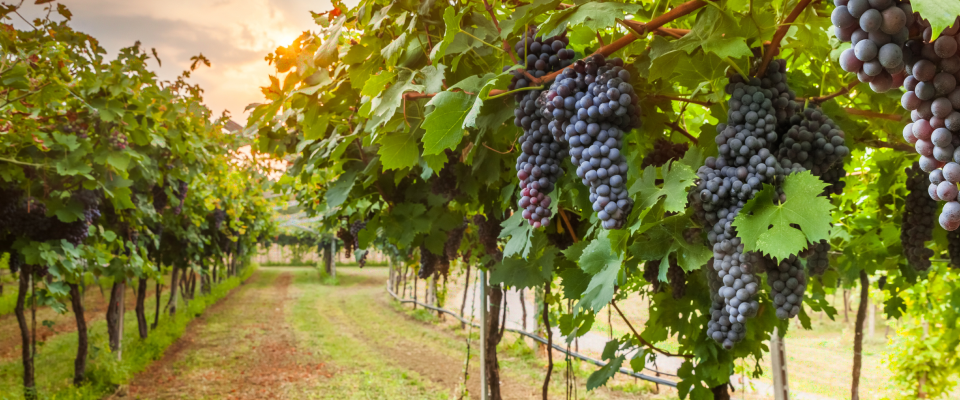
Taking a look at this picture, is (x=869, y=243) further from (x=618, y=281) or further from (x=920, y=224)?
(x=618, y=281)

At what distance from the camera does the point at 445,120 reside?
120 cm

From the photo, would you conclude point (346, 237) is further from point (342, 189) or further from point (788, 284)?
point (788, 284)

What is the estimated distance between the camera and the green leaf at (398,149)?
62.2 inches

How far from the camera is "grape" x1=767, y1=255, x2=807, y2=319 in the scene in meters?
1.04

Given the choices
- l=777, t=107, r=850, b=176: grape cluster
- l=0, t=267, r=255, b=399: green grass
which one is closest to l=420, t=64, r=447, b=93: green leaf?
l=777, t=107, r=850, b=176: grape cluster

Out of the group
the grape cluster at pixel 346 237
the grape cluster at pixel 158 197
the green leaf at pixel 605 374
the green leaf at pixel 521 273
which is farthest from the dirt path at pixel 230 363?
the green leaf at pixel 521 273

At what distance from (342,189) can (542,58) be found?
1.40m

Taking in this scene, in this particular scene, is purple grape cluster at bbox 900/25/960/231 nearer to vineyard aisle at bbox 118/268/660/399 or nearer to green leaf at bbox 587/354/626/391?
green leaf at bbox 587/354/626/391

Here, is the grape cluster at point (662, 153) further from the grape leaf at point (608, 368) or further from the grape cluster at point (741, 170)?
the grape leaf at point (608, 368)

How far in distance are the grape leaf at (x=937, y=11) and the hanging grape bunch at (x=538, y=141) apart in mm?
713

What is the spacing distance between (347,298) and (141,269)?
1182 centimetres

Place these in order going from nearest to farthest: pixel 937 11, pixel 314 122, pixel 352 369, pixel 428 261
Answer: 1. pixel 937 11
2. pixel 314 122
3. pixel 428 261
4. pixel 352 369

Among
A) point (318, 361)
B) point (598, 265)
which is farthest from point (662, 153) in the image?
point (318, 361)

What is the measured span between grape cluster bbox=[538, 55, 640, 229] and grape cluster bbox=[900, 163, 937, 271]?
1.27m
